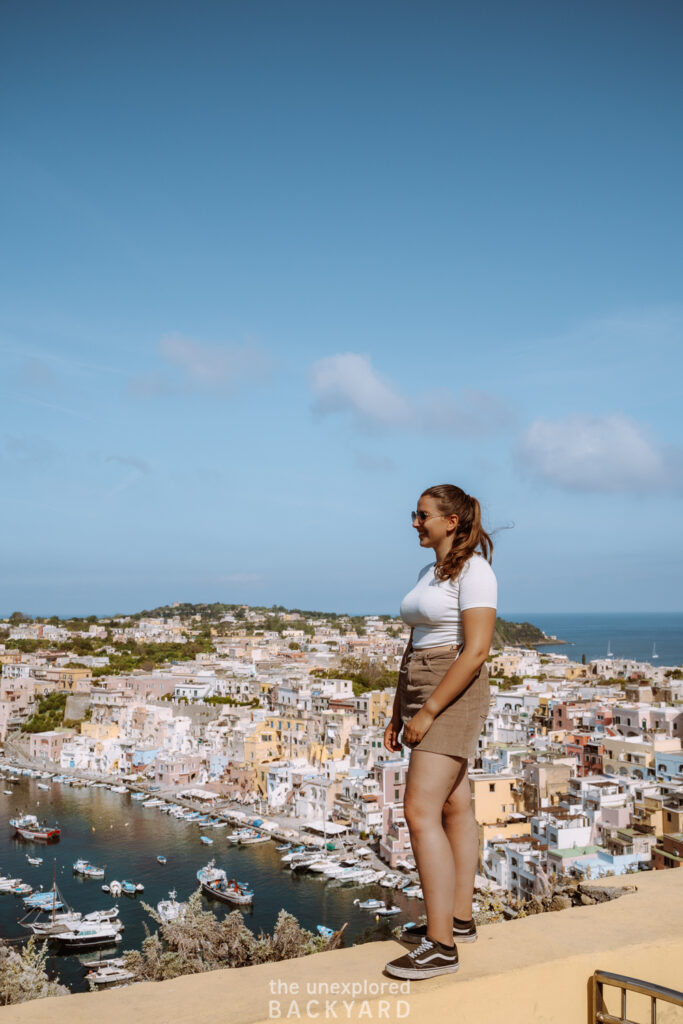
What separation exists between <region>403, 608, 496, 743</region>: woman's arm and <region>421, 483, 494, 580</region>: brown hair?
9 centimetres

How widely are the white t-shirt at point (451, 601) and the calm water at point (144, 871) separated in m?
6.80

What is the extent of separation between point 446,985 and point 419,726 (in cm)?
30

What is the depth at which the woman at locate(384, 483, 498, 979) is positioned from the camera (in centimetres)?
113

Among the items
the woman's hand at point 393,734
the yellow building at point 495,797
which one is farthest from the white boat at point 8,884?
the woman's hand at point 393,734

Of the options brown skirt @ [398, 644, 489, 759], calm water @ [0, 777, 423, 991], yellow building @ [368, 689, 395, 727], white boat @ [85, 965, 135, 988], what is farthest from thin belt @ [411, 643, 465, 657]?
yellow building @ [368, 689, 395, 727]

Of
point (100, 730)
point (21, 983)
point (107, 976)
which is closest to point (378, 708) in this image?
point (100, 730)

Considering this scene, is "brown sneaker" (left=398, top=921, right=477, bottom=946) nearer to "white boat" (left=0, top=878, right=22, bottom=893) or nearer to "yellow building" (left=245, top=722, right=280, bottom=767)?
"white boat" (left=0, top=878, right=22, bottom=893)

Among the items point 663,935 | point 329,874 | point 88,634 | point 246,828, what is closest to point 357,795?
point 246,828

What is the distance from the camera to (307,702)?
904 inches

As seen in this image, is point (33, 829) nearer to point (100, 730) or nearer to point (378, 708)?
point (100, 730)

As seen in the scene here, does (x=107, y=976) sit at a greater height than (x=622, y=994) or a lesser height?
lesser

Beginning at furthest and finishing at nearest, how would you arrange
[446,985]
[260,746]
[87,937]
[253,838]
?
[260,746]
[253,838]
[87,937]
[446,985]

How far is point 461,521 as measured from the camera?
4.09 feet

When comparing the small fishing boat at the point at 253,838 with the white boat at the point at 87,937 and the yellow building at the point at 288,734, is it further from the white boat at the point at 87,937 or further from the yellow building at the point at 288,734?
the white boat at the point at 87,937
